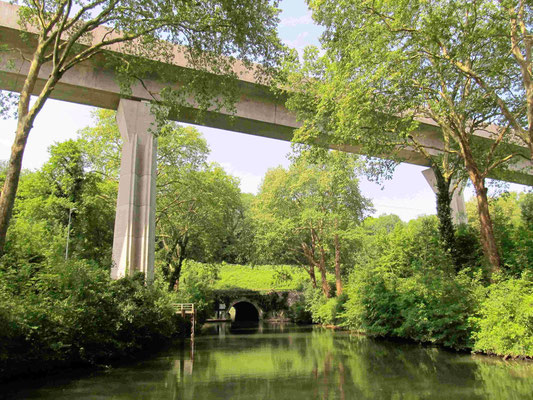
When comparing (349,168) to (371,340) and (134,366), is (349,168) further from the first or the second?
(134,366)

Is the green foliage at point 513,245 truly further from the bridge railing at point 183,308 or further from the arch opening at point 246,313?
the arch opening at point 246,313

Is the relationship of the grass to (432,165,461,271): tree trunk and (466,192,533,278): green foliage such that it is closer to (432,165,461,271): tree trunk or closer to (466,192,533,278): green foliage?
(432,165,461,271): tree trunk

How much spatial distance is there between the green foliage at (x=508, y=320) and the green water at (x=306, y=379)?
45 centimetres

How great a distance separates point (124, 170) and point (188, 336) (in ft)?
39.7

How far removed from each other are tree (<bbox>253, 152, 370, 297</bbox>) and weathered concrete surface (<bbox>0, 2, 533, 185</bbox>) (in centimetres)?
982

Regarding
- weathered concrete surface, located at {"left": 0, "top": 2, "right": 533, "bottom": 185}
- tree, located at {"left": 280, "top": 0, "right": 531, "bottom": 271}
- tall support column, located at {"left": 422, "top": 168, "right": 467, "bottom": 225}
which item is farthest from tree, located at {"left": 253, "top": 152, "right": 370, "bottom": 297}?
tree, located at {"left": 280, "top": 0, "right": 531, "bottom": 271}

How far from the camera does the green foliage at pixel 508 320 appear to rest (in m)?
10.9

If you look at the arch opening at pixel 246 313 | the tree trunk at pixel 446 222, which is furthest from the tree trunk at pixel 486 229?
the arch opening at pixel 246 313

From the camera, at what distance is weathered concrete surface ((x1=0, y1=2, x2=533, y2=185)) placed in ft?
45.6

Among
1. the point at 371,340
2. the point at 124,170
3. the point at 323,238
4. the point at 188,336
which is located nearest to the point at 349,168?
the point at 323,238

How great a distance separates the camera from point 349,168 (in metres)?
28.1

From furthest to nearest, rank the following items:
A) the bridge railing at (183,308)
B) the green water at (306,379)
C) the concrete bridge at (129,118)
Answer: the bridge railing at (183,308) → the concrete bridge at (129,118) → the green water at (306,379)

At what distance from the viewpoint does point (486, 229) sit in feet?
46.7

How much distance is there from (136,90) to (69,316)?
29.1 ft
